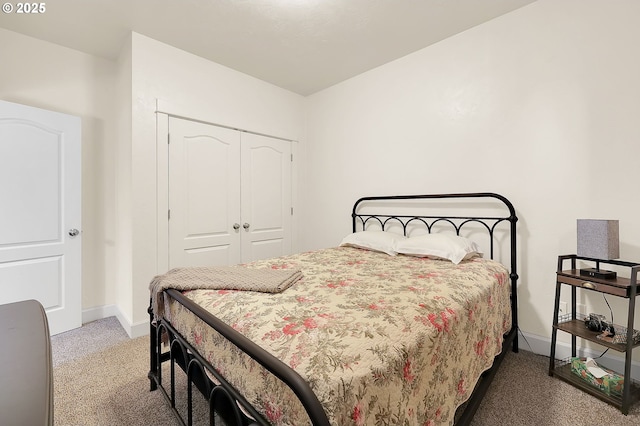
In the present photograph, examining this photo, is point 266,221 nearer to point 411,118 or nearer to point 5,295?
point 411,118

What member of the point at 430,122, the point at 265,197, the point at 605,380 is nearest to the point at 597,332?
the point at 605,380

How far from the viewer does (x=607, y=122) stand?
1919 mm

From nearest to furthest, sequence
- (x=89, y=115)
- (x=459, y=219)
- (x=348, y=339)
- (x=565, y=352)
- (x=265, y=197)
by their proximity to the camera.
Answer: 1. (x=348, y=339)
2. (x=565, y=352)
3. (x=459, y=219)
4. (x=89, y=115)
5. (x=265, y=197)

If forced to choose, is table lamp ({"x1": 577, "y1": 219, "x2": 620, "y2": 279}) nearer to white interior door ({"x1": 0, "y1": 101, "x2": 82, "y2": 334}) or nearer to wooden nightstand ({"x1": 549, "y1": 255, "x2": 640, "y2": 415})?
wooden nightstand ({"x1": 549, "y1": 255, "x2": 640, "y2": 415})

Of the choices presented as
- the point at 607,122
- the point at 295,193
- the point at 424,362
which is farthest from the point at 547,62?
the point at 295,193

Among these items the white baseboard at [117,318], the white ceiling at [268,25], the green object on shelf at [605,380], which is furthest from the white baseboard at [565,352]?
the white baseboard at [117,318]

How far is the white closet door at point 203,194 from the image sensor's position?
2836 mm

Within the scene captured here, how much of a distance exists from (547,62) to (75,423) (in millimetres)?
3754

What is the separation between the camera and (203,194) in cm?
303

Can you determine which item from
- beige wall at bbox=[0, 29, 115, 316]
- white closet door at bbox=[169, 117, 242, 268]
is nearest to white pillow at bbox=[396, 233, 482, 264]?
white closet door at bbox=[169, 117, 242, 268]

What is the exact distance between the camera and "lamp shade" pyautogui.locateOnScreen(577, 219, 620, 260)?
5.57ft

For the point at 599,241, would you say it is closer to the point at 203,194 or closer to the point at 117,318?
the point at 203,194

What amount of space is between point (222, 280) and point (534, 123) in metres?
2.46

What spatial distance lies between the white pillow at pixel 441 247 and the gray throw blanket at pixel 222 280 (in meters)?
1.12
